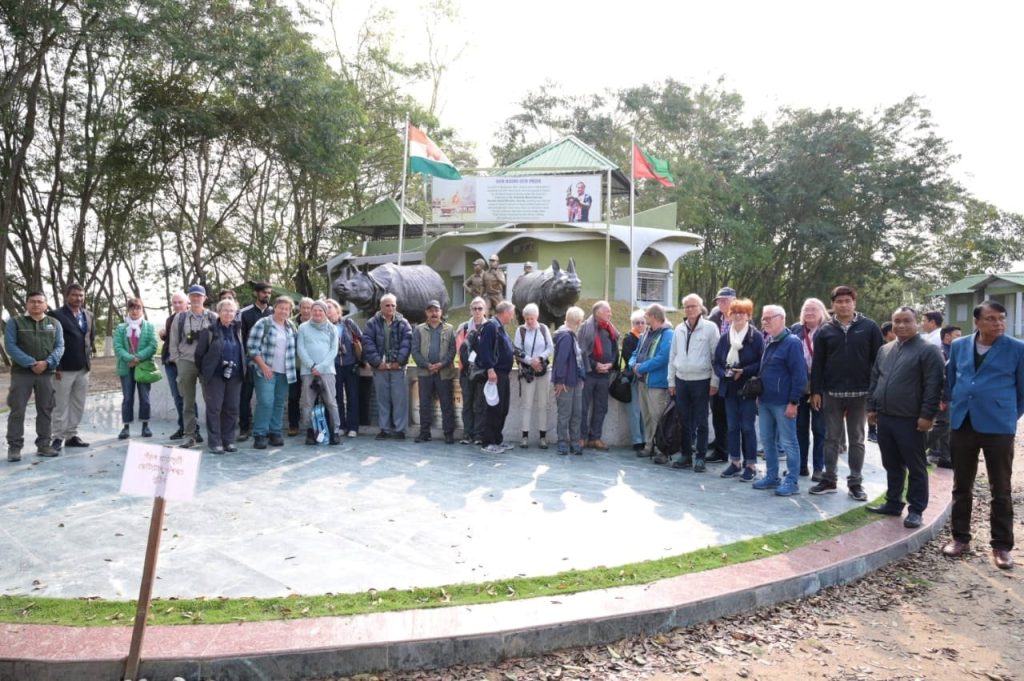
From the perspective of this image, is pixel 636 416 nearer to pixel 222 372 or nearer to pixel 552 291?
pixel 552 291

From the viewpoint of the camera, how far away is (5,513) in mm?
5734

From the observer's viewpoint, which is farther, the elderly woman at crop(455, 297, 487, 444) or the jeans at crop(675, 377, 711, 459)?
the elderly woman at crop(455, 297, 487, 444)

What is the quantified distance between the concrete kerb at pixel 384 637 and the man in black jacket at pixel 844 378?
2.72m

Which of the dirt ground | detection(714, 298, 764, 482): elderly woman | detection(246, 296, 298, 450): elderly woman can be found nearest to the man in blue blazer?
the dirt ground

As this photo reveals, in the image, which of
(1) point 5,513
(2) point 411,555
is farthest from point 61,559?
(2) point 411,555

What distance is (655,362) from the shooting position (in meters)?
8.20

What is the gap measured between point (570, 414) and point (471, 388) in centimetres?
133

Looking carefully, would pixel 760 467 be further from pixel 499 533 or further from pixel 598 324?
pixel 499 533

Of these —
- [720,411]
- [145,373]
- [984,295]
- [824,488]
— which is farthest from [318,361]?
→ [984,295]

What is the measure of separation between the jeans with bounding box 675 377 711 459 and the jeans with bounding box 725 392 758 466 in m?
0.26

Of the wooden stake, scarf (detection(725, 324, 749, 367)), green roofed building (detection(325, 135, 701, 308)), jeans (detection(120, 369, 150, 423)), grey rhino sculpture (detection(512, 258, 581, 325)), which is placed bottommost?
the wooden stake

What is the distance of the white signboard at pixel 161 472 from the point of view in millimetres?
3408

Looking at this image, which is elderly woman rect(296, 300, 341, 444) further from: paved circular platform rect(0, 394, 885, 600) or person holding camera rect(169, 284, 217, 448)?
person holding camera rect(169, 284, 217, 448)

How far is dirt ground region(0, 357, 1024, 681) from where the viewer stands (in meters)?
3.61
